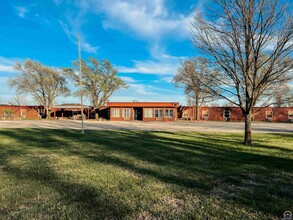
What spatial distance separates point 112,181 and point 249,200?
2.43 m

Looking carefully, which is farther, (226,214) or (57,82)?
(57,82)

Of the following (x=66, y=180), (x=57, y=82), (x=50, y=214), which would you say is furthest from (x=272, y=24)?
(x=57, y=82)

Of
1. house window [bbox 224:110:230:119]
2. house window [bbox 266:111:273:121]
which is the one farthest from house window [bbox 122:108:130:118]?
house window [bbox 266:111:273:121]

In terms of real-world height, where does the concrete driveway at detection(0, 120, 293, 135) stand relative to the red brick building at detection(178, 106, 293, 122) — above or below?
below

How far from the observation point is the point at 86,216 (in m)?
3.02

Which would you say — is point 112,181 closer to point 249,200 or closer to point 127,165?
point 127,165

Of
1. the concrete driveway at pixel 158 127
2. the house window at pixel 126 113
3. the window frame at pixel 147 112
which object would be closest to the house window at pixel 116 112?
the house window at pixel 126 113

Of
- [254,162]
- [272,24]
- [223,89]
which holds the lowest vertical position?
[254,162]

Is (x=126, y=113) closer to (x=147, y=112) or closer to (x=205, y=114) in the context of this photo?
(x=147, y=112)

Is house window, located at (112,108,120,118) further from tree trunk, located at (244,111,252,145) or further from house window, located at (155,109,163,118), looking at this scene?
tree trunk, located at (244,111,252,145)

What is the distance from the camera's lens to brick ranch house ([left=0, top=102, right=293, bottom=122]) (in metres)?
38.4

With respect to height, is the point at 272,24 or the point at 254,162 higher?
the point at 272,24

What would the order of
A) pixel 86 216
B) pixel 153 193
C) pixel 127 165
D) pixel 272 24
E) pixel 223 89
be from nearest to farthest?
pixel 86 216, pixel 153 193, pixel 127 165, pixel 272 24, pixel 223 89

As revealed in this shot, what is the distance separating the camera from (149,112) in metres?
38.5
